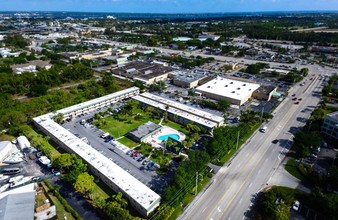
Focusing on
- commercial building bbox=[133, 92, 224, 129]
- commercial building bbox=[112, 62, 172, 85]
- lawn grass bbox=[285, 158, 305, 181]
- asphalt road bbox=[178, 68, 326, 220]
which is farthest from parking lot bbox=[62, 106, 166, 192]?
commercial building bbox=[112, 62, 172, 85]

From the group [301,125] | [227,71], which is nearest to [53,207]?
[301,125]

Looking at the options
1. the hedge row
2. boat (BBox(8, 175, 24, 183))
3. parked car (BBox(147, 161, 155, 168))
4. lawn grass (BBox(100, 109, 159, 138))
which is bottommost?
parked car (BBox(147, 161, 155, 168))

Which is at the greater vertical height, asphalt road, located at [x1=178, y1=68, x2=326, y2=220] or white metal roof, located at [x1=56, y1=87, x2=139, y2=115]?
white metal roof, located at [x1=56, y1=87, x2=139, y2=115]

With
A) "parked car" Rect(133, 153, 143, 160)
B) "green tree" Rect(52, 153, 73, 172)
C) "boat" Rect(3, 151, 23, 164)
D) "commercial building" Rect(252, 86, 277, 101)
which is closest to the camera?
"green tree" Rect(52, 153, 73, 172)

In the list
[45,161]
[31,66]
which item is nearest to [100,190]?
[45,161]

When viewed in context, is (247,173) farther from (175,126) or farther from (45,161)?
(45,161)

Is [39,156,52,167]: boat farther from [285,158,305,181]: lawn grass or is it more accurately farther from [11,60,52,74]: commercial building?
[11,60,52,74]: commercial building
